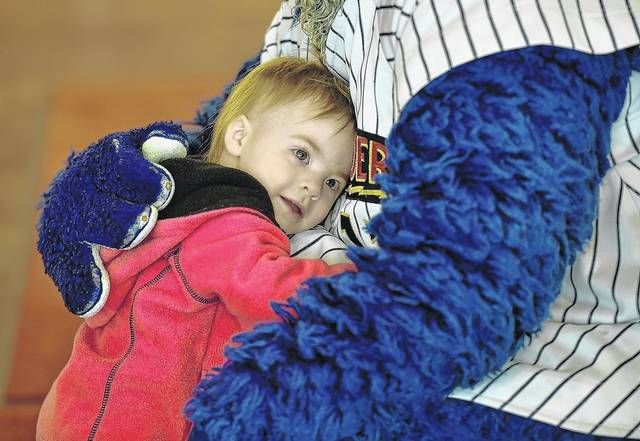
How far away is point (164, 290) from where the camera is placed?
0.82 meters

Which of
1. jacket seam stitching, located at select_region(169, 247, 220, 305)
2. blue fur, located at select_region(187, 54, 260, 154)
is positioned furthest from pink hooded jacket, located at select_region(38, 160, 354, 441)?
blue fur, located at select_region(187, 54, 260, 154)

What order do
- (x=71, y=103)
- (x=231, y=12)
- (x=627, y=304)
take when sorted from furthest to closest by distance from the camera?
(x=231, y=12) → (x=71, y=103) → (x=627, y=304)

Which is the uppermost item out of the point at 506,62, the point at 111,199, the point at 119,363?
the point at 506,62

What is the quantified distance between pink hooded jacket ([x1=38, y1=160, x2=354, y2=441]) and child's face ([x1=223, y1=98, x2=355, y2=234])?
14cm

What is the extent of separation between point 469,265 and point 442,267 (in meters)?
0.02

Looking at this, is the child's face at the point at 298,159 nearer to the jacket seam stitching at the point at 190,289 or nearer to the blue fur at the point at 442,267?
the jacket seam stitching at the point at 190,289

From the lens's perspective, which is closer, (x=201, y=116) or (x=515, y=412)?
(x=515, y=412)

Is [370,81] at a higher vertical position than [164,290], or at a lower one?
higher

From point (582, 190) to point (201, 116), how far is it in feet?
2.24

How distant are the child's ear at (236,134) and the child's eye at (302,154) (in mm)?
76

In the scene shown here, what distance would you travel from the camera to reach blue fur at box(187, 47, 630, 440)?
1.92 ft

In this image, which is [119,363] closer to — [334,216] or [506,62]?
[334,216]

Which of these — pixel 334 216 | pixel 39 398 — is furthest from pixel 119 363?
pixel 39 398

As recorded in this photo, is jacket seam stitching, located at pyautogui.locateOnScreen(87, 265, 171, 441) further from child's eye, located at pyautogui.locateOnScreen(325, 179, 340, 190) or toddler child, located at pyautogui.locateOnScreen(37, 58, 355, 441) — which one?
child's eye, located at pyautogui.locateOnScreen(325, 179, 340, 190)
